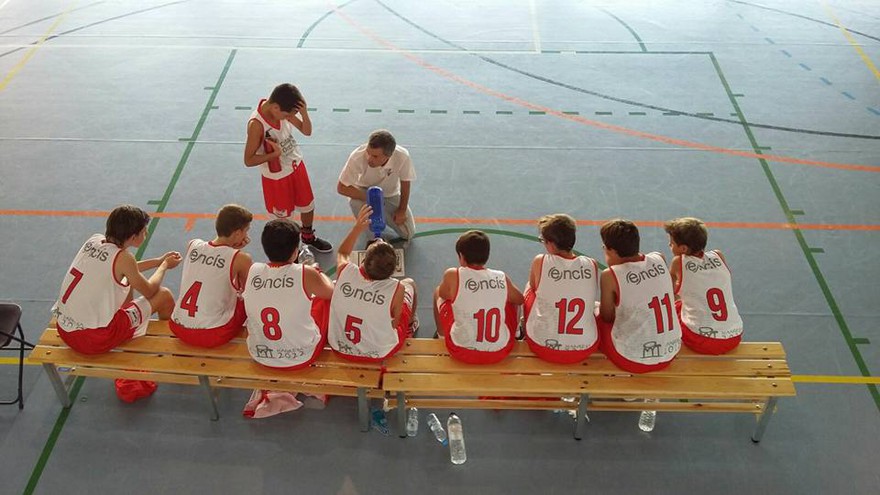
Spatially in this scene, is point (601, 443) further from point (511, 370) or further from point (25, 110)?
point (25, 110)

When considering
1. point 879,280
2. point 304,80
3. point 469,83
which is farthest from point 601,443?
point 304,80

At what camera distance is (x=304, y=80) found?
9.20m

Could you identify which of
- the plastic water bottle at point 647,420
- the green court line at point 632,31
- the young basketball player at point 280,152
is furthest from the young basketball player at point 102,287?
the green court line at point 632,31

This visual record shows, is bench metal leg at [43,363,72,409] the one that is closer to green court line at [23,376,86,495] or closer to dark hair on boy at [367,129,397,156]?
green court line at [23,376,86,495]

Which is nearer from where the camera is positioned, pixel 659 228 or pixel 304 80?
pixel 659 228

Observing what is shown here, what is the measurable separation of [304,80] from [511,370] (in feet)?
19.6

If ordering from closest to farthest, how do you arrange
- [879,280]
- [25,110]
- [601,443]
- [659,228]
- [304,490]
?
[304,490]
[601,443]
[879,280]
[659,228]
[25,110]

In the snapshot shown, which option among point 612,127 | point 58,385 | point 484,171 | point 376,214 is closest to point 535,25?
point 612,127

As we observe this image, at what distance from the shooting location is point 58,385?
15.9 feet

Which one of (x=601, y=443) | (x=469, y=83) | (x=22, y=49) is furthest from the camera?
(x=22, y=49)

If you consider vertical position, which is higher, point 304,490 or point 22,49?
point 22,49

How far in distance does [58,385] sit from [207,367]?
3.82 feet

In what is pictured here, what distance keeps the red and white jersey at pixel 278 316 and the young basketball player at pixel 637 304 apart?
6.45 ft

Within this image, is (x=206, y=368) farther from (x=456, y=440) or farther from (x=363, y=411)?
(x=456, y=440)
